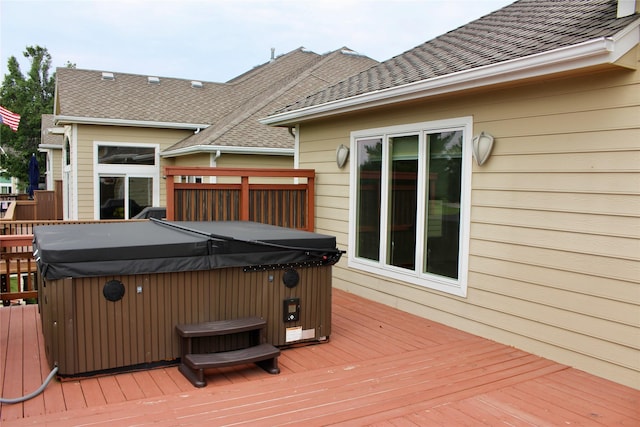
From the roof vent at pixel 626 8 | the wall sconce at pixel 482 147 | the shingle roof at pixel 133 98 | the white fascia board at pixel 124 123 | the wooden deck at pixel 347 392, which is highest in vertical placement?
the shingle roof at pixel 133 98

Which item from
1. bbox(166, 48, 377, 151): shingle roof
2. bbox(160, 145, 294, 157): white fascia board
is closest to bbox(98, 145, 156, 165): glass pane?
bbox(166, 48, 377, 151): shingle roof

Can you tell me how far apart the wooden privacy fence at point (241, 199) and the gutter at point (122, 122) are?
21.0ft

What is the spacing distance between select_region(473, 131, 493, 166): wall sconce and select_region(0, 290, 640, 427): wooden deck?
160 cm

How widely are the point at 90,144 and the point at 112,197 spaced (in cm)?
130

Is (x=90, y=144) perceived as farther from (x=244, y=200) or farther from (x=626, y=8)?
(x=626, y=8)

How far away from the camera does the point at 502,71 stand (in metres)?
3.97

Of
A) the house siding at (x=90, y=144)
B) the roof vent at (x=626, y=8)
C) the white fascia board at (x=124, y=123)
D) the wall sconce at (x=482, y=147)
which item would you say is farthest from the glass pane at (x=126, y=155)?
the roof vent at (x=626, y=8)

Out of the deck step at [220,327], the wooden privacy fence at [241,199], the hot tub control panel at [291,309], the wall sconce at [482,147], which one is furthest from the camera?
the wooden privacy fence at [241,199]

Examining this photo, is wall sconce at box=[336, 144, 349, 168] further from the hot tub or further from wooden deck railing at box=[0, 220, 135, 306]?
wooden deck railing at box=[0, 220, 135, 306]

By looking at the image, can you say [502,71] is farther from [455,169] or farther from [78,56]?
[78,56]

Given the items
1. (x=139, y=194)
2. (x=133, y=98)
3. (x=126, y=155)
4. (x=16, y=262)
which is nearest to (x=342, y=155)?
(x=16, y=262)

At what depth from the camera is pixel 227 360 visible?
3512mm

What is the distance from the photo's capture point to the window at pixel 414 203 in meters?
4.84

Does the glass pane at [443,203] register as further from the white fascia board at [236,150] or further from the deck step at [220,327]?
the white fascia board at [236,150]
